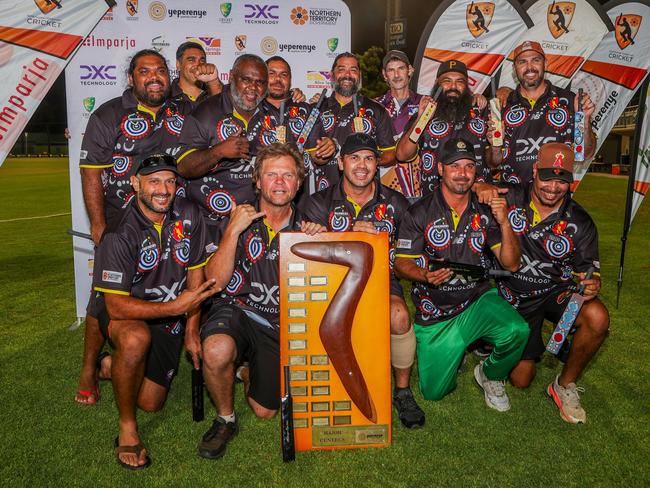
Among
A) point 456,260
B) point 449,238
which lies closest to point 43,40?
point 449,238

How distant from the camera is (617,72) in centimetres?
668

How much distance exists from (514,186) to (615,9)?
3725mm

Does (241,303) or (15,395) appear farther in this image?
(15,395)

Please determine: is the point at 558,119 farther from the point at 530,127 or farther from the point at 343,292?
the point at 343,292

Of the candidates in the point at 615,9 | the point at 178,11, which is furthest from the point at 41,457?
the point at 615,9

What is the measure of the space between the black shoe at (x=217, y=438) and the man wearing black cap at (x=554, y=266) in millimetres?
2166

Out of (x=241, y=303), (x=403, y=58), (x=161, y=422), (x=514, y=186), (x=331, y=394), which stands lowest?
(x=161, y=422)

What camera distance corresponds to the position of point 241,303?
369cm

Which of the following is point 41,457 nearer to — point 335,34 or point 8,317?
point 8,317

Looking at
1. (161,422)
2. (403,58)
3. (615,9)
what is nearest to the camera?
(161,422)

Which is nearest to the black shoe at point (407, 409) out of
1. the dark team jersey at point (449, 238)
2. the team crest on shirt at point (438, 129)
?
the dark team jersey at point (449, 238)

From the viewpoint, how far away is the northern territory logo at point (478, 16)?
21.0ft

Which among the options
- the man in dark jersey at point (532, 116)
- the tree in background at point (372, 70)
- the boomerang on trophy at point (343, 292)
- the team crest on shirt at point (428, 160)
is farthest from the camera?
the tree in background at point (372, 70)

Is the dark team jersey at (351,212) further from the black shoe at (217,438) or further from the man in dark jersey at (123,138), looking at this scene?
the black shoe at (217,438)
